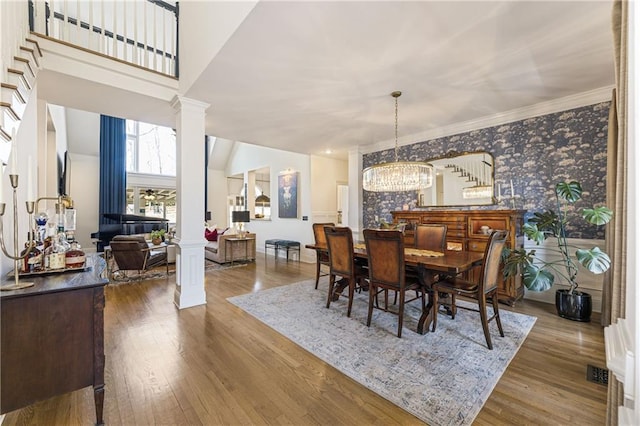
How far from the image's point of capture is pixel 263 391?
6.14 ft

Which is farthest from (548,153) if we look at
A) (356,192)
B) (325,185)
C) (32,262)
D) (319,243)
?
(32,262)

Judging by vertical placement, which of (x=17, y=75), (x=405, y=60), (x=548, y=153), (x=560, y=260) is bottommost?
(x=560, y=260)

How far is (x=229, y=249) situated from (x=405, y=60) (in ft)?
17.1

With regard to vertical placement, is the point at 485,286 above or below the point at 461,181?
below

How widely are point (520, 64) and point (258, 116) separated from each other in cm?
326

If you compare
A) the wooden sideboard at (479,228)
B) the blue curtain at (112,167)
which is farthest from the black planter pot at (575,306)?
the blue curtain at (112,167)

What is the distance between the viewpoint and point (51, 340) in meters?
1.47

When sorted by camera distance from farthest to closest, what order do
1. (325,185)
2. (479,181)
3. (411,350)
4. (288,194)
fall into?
(288,194)
(325,185)
(479,181)
(411,350)

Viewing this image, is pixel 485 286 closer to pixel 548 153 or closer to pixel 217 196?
pixel 548 153

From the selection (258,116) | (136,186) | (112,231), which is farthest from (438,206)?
(136,186)

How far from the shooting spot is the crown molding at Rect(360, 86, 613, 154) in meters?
3.24

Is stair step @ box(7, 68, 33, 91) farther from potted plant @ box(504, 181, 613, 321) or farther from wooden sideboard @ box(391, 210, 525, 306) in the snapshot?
potted plant @ box(504, 181, 613, 321)

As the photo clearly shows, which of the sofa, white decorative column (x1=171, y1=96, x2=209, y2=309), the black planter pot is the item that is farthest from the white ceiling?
the sofa

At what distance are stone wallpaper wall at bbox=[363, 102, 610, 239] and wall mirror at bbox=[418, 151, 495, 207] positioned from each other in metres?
0.11
